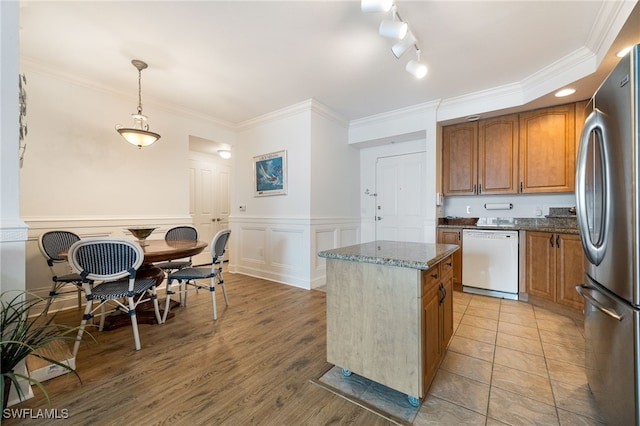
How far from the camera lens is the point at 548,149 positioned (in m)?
3.18

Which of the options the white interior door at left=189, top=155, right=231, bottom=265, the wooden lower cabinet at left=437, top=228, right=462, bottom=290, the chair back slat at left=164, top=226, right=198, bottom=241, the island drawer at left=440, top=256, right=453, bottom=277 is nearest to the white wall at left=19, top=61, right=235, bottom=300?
the chair back slat at left=164, top=226, right=198, bottom=241

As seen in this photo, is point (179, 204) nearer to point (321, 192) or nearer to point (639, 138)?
point (321, 192)

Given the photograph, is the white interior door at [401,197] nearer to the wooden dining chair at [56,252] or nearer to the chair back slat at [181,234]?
the chair back slat at [181,234]

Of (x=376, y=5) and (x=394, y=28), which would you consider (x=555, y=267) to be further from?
(x=376, y=5)

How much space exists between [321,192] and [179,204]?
2129 millimetres

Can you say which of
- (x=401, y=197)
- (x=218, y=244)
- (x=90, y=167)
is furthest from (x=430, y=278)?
(x=90, y=167)

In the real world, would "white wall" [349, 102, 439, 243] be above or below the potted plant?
above

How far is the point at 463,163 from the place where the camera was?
148 inches

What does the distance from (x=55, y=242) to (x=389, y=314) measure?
3262 millimetres

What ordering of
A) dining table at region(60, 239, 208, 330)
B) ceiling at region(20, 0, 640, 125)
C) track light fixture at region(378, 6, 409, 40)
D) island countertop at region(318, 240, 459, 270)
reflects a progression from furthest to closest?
dining table at region(60, 239, 208, 330)
ceiling at region(20, 0, 640, 125)
track light fixture at region(378, 6, 409, 40)
island countertop at region(318, 240, 459, 270)

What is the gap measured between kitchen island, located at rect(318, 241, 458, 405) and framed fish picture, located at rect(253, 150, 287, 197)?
2.53 m

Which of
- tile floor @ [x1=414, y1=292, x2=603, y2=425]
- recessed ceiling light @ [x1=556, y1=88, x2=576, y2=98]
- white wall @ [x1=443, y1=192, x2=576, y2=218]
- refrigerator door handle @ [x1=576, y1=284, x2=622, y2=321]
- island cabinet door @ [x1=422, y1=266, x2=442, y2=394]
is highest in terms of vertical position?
recessed ceiling light @ [x1=556, y1=88, x2=576, y2=98]

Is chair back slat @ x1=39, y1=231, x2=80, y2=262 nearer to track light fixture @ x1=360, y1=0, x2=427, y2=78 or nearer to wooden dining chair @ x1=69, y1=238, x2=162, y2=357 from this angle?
wooden dining chair @ x1=69, y1=238, x2=162, y2=357

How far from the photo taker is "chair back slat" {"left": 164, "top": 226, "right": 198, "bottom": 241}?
10.9ft
